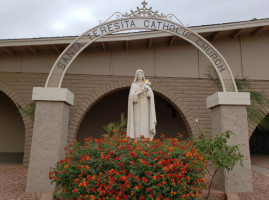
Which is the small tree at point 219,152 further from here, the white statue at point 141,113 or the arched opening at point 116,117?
the arched opening at point 116,117

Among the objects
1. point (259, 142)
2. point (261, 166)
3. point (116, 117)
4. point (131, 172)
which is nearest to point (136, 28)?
point (131, 172)

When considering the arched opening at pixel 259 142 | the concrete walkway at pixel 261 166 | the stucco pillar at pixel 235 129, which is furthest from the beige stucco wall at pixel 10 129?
the arched opening at pixel 259 142

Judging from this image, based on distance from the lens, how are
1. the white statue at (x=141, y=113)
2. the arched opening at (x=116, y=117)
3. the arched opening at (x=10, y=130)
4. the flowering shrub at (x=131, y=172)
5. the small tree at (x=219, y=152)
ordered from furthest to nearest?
the arched opening at (x=10, y=130), the arched opening at (x=116, y=117), the white statue at (x=141, y=113), the small tree at (x=219, y=152), the flowering shrub at (x=131, y=172)

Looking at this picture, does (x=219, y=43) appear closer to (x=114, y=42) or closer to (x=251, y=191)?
(x=114, y=42)

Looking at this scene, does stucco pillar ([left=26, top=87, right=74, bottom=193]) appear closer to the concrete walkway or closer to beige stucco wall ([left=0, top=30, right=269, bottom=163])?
beige stucco wall ([left=0, top=30, right=269, bottom=163])

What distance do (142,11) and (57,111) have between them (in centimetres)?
311

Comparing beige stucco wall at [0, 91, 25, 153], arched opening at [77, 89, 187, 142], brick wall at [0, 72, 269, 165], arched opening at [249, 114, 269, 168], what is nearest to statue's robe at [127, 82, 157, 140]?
brick wall at [0, 72, 269, 165]

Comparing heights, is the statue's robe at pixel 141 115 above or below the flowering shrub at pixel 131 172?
above

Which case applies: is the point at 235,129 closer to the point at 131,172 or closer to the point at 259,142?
the point at 131,172

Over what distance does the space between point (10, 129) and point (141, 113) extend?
29.7 ft

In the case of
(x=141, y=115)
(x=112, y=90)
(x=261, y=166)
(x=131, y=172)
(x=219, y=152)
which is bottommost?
(x=261, y=166)

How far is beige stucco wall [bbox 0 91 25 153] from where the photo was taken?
11.7 metres

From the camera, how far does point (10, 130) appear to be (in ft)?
38.5

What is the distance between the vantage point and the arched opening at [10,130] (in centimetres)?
1169
